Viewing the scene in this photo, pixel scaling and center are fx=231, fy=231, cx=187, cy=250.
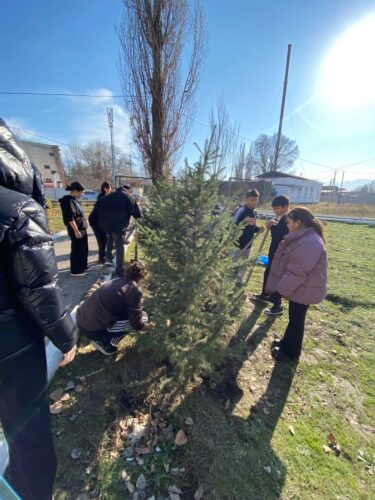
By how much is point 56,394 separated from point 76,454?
26.1 inches

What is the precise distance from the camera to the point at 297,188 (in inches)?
1302

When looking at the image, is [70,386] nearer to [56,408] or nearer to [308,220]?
[56,408]

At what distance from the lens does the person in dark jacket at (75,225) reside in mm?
4477

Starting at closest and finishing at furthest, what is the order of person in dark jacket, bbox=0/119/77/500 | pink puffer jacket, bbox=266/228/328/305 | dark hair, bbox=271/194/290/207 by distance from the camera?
person in dark jacket, bbox=0/119/77/500
pink puffer jacket, bbox=266/228/328/305
dark hair, bbox=271/194/290/207

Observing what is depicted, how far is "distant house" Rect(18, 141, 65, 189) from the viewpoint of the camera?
4103 cm

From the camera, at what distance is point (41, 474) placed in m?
1.46

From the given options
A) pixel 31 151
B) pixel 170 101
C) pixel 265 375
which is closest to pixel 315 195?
pixel 170 101

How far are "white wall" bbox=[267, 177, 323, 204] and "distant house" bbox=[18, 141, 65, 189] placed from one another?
36894 mm

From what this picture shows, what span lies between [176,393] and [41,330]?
1.62 m

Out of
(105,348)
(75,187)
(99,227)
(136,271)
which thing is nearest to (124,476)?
(105,348)

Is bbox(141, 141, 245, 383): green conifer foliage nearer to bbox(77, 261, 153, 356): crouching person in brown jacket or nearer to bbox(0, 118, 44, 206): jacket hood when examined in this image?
bbox(77, 261, 153, 356): crouching person in brown jacket

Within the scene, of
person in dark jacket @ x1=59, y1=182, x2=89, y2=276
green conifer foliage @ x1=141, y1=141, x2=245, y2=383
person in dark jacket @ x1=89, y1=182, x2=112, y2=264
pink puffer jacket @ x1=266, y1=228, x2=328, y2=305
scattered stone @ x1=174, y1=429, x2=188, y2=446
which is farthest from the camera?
person in dark jacket @ x1=89, y1=182, x2=112, y2=264

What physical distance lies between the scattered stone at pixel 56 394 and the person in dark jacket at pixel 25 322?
2.62 ft

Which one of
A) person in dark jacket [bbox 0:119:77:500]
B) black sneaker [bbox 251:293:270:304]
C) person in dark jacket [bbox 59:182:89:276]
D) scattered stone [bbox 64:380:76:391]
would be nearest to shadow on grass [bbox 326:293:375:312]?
black sneaker [bbox 251:293:270:304]
